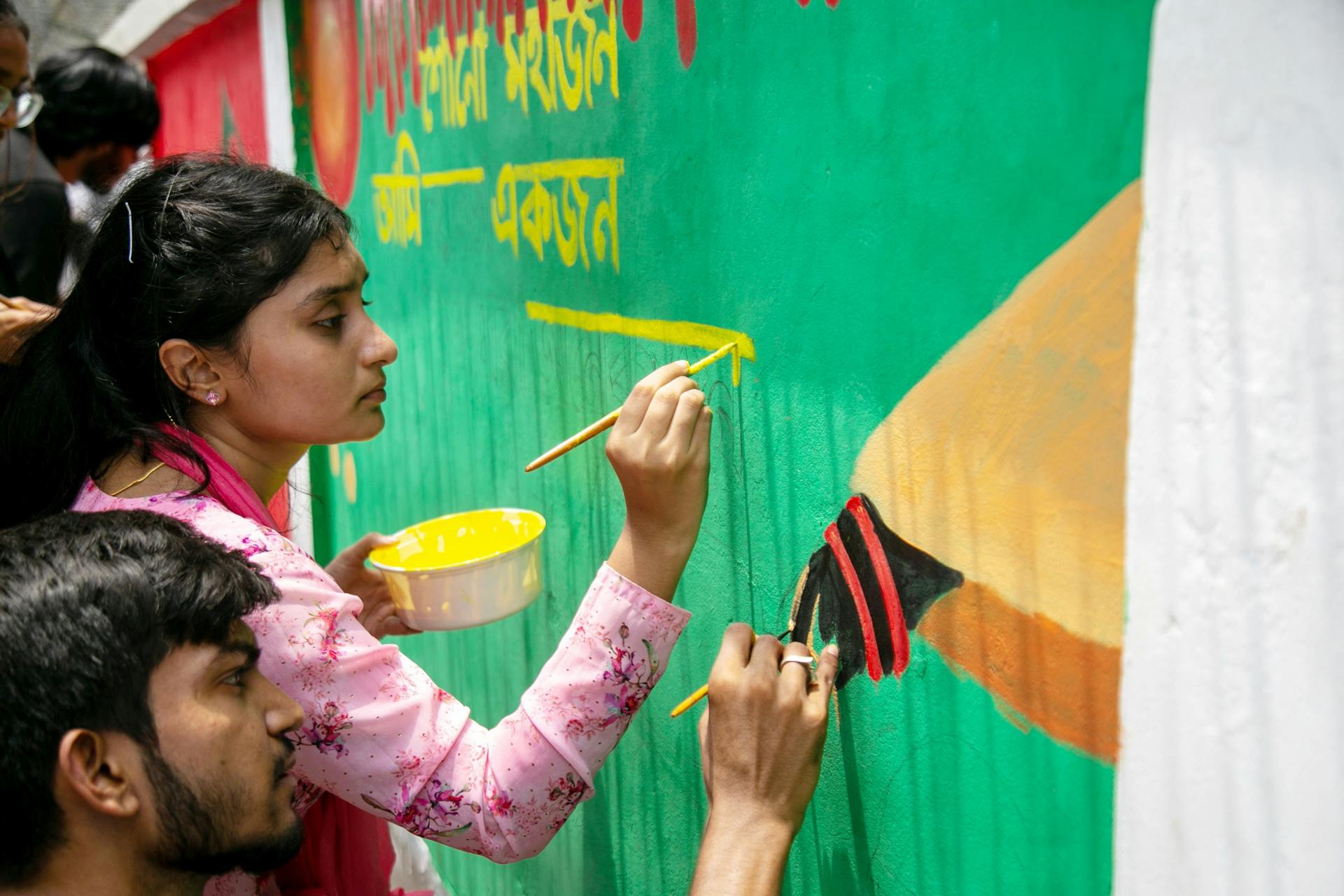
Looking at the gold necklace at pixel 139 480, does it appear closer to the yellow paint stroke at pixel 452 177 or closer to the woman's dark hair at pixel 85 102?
the yellow paint stroke at pixel 452 177

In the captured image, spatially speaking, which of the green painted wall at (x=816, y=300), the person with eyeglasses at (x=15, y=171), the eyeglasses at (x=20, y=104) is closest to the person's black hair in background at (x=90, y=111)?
the person with eyeglasses at (x=15, y=171)

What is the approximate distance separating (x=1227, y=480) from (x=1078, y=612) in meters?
0.24

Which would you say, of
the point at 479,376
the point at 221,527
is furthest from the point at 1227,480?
the point at 479,376

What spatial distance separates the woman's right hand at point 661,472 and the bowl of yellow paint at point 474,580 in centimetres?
54

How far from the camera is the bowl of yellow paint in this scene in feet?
6.55

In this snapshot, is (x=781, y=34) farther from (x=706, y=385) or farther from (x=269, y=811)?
(x=269, y=811)

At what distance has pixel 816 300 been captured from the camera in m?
1.64

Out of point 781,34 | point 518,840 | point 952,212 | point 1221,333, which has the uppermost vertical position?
point 781,34

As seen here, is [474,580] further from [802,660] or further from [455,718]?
[802,660]

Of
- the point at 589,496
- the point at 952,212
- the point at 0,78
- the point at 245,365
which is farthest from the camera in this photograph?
the point at 0,78

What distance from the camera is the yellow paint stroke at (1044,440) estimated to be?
1.23 metres

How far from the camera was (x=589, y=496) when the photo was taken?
2.33m

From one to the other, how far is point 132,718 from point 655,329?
1052 mm

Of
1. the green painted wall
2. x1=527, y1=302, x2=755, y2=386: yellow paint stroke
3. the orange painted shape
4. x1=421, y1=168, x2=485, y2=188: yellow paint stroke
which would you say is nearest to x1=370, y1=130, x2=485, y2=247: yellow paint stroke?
x1=421, y1=168, x2=485, y2=188: yellow paint stroke
